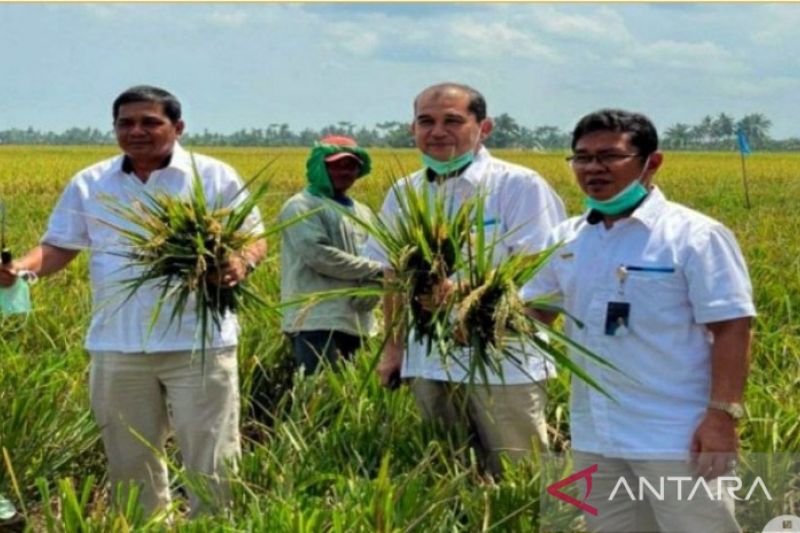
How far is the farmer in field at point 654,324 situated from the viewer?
2514mm

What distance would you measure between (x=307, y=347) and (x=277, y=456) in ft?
3.17

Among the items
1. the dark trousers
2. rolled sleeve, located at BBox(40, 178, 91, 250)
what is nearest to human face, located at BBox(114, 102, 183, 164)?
rolled sleeve, located at BBox(40, 178, 91, 250)

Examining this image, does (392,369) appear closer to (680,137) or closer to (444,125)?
(444,125)

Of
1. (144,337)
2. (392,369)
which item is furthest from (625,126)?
(144,337)

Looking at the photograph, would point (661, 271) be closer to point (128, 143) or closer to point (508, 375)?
point (508, 375)

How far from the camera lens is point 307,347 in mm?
4551

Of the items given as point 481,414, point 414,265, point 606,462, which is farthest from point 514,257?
point 481,414

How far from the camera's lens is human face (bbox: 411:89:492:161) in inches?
130

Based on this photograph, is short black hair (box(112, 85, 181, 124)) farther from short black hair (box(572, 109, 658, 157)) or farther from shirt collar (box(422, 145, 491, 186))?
short black hair (box(572, 109, 658, 157))

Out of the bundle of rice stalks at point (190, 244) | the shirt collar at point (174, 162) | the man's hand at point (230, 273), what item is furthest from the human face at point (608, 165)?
the shirt collar at point (174, 162)

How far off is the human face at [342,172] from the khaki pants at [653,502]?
6.29ft

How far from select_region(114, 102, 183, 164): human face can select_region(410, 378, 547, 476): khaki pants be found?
3.70ft

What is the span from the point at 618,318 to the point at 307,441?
1634mm

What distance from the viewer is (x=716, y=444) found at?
2510 mm
